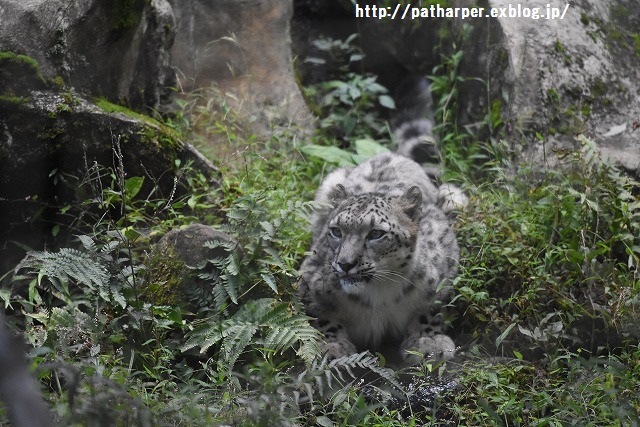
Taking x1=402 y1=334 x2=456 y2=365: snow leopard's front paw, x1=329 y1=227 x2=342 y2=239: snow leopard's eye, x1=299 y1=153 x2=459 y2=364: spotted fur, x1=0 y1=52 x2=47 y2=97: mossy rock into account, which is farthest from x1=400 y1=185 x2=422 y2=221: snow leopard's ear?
x1=0 y1=52 x2=47 y2=97: mossy rock

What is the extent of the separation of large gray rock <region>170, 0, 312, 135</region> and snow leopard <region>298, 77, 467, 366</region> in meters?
2.44

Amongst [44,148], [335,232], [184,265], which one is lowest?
[184,265]

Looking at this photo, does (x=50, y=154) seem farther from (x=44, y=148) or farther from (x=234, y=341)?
(x=234, y=341)

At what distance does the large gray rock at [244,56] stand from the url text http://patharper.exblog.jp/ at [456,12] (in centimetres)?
103

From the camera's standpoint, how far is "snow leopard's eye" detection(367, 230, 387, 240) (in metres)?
6.36

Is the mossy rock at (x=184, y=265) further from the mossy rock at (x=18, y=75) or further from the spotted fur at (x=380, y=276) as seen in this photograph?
the mossy rock at (x=18, y=75)

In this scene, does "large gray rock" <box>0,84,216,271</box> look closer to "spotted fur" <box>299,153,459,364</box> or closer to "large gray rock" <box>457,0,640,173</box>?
"spotted fur" <box>299,153,459,364</box>

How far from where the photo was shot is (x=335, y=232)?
258 inches

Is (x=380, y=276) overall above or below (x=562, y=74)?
below

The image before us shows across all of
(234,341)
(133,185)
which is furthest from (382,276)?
(133,185)

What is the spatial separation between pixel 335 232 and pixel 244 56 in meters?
3.50

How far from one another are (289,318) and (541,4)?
190 inches

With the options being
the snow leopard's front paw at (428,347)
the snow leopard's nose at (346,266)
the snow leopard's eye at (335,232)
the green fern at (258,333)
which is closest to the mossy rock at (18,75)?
the green fern at (258,333)

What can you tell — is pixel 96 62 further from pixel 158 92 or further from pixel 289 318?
pixel 289 318
